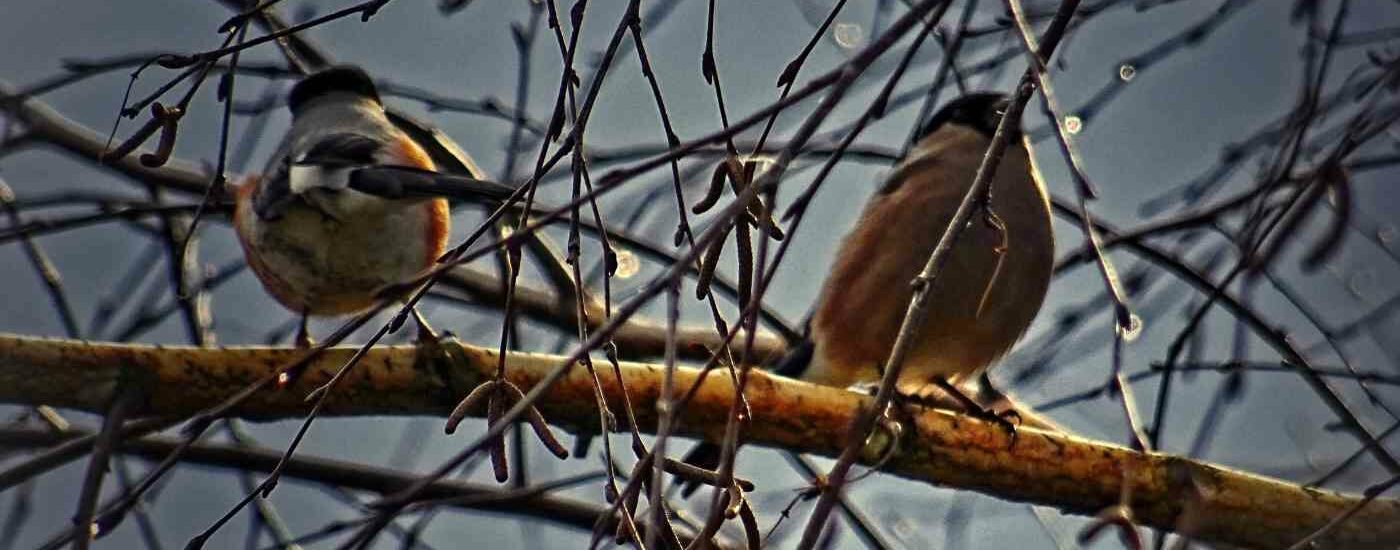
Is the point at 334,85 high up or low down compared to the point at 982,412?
up

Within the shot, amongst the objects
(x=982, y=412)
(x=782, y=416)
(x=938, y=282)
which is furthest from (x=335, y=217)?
(x=982, y=412)

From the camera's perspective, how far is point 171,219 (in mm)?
3766

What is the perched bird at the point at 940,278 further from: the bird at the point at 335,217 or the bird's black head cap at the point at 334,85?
the bird's black head cap at the point at 334,85

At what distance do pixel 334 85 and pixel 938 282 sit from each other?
6.29 feet

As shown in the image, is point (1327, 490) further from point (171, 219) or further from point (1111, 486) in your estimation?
point (171, 219)

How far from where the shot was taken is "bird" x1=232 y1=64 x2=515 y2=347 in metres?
3.79

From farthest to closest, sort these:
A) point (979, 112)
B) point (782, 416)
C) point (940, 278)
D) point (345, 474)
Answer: point (979, 112) < point (940, 278) < point (345, 474) < point (782, 416)

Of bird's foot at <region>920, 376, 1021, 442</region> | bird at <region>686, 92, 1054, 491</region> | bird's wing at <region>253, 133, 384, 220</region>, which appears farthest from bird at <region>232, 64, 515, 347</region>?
bird's foot at <region>920, 376, 1021, 442</region>

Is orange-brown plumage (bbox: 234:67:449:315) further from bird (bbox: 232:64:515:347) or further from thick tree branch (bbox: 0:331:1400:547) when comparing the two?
thick tree branch (bbox: 0:331:1400:547)

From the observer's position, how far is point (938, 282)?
3.76 m

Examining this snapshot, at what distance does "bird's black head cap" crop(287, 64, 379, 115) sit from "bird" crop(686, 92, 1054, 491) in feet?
4.81

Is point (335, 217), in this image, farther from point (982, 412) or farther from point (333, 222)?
point (982, 412)

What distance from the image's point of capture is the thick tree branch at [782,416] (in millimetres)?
2916

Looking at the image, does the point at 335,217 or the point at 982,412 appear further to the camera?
the point at 335,217
